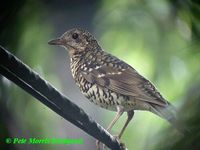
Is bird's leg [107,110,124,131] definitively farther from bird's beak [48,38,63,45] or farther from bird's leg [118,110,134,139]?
bird's beak [48,38,63,45]

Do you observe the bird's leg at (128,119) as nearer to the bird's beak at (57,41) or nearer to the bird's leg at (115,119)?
the bird's leg at (115,119)

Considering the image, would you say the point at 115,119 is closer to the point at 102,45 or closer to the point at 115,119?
the point at 115,119

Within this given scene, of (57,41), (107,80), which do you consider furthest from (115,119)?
(57,41)

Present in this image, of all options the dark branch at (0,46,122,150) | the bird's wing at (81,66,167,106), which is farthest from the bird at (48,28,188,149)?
the dark branch at (0,46,122,150)

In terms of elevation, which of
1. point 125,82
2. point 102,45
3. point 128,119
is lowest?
point 128,119

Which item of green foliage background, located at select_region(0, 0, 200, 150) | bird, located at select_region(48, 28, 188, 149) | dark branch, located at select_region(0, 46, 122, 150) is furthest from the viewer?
bird, located at select_region(48, 28, 188, 149)

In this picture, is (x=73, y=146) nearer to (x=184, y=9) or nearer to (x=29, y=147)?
(x=29, y=147)

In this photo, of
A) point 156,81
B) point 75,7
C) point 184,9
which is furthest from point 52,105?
point 75,7
